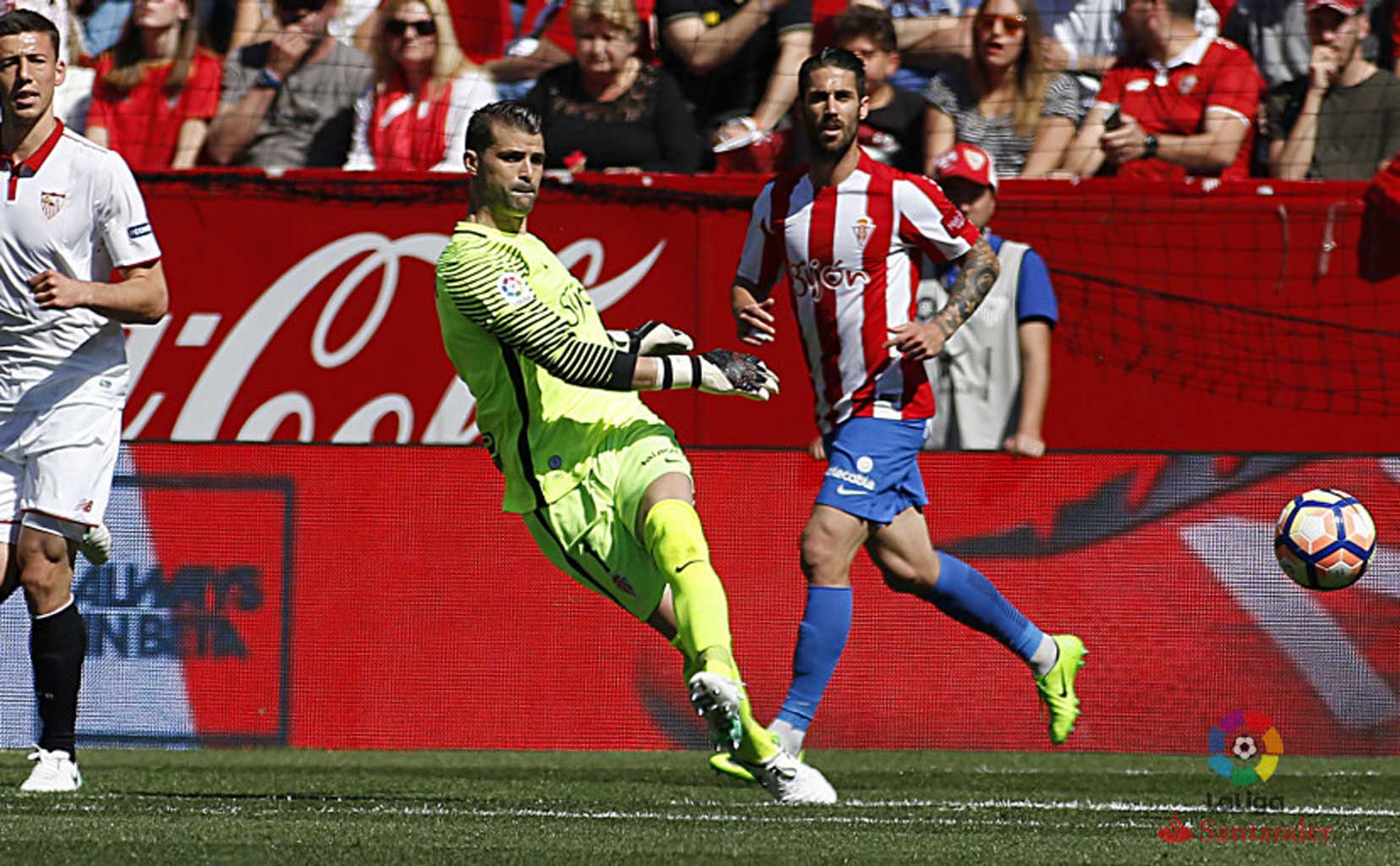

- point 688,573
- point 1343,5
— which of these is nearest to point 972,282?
point 688,573

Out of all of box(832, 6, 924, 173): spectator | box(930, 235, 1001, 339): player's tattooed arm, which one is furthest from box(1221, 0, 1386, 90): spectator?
box(930, 235, 1001, 339): player's tattooed arm

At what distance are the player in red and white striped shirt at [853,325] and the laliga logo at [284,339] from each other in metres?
3.54

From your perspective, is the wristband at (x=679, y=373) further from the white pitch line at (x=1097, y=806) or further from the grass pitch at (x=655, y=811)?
the white pitch line at (x=1097, y=806)

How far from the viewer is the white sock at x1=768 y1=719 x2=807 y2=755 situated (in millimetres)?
6664

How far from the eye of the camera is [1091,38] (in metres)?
10.7

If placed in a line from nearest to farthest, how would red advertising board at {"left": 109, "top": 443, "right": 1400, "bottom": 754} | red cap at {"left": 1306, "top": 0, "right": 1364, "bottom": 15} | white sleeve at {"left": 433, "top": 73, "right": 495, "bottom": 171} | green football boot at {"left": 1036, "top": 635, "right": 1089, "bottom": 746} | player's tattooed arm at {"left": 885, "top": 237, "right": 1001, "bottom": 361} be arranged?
player's tattooed arm at {"left": 885, "top": 237, "right": 1001, "bottom": 361} → green football boot at {"left": 1036, "top": 635, "right": 1089, "bottom": 746} → red advertising board at {"left": 109, "top": 443, "right": 1400, "bottom": 754} → red cap at {"left": 1306, "top": 0, "right": 1364, "bottom": 15} → white sleeve at {"left": 433, "top": 73, "right": 495, "bottom": 171}

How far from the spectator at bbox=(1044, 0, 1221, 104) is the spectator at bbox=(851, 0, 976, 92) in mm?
462

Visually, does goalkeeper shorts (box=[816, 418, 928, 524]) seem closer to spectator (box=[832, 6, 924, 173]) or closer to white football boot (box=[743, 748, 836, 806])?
white football boot (box=[743, 748, 836, 806])

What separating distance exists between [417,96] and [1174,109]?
386 cm

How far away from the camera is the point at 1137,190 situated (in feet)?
32.9

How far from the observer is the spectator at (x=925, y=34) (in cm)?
1056

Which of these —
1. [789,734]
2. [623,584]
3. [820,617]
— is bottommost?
[789,734]

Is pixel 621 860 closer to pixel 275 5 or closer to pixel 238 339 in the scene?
pixel 238 339

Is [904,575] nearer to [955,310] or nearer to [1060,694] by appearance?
[1060,694]
